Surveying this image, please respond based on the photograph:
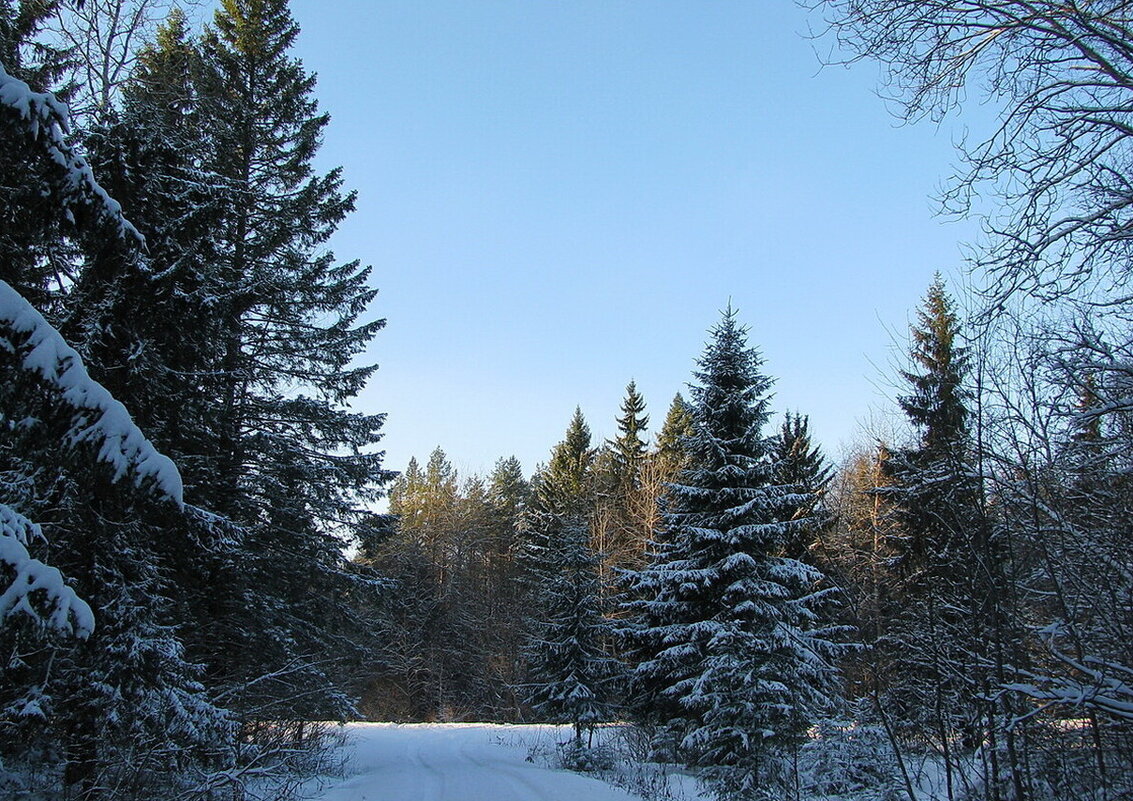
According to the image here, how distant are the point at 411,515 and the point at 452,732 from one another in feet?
82.4

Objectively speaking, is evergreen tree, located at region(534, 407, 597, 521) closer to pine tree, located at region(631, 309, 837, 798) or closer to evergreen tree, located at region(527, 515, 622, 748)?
evergreen tree, located at region(527, 515, 622, 748)

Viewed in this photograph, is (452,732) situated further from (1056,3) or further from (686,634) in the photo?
(1056,3)

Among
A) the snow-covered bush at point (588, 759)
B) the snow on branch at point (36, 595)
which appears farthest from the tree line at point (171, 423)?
the snow-covered bush at point (588, 759)

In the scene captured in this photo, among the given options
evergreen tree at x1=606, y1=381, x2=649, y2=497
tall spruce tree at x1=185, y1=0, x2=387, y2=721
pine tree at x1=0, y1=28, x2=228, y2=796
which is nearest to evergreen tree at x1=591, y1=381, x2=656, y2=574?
evergreen tree at x1=606, y1=381, x2=649, y2=497

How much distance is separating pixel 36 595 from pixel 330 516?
10958 mm

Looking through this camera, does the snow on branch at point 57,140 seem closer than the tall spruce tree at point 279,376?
Yes

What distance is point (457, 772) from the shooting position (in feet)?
49.3

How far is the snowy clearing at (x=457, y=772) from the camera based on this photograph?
11.6 m

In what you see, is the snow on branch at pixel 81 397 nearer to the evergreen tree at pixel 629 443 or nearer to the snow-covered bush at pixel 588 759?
the snow-covered bush at pixel 588 759

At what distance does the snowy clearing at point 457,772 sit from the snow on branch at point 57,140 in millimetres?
9416

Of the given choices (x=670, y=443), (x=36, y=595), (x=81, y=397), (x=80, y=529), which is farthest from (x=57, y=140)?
(x=670, y=443)

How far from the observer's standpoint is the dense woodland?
13.9 ft

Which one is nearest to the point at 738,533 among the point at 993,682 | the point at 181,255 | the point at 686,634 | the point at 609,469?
the point at 686,634

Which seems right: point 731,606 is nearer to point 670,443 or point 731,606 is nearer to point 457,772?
point 457,772
